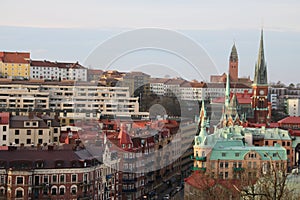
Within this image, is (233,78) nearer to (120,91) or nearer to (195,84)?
(195,84)

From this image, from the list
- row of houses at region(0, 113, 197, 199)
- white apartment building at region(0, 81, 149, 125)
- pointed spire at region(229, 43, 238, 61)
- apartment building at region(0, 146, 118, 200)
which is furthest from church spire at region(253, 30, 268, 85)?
apartment building at region(0, 146, 118, 200)

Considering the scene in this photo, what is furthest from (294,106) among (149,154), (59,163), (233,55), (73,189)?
(59,163)

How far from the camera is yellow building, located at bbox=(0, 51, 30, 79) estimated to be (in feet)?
261

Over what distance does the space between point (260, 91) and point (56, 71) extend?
24203mm

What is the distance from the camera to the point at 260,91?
243ft

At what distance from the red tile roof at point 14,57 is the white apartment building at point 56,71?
1397 mm

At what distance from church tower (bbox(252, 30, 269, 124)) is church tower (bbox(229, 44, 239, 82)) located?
91.2ft

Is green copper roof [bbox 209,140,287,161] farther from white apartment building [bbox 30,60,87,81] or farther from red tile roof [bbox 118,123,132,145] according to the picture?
white apartment building [bbox 30,60,87,81]

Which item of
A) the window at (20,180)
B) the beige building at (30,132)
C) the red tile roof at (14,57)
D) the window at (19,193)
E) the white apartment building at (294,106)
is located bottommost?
the window at (19,193)

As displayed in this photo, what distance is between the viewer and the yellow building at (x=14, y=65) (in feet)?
261

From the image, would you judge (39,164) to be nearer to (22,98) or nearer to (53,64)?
(22,98)

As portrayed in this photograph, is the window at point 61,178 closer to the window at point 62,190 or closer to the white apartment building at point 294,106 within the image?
the window at point 62,190

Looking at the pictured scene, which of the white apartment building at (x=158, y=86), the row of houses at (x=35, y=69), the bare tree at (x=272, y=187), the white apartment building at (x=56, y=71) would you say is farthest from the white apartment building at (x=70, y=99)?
the bare tree at (x=272, y=187)

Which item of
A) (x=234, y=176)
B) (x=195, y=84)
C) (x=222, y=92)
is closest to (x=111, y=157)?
(x=234, y=176)
